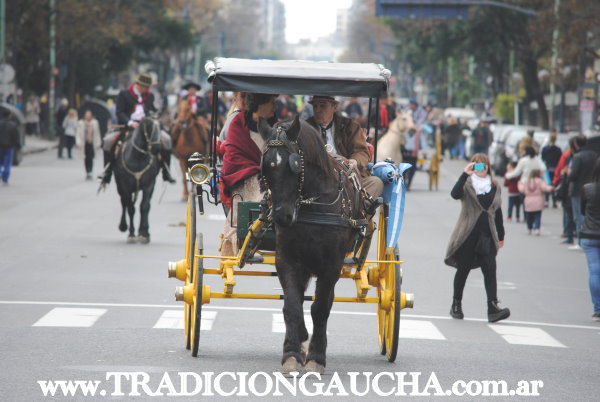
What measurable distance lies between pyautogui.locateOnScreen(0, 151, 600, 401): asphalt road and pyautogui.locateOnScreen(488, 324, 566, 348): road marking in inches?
0.8

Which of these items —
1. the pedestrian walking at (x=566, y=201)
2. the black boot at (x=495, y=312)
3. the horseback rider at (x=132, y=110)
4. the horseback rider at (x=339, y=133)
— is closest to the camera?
the horseback rider at (x=339, y=133)

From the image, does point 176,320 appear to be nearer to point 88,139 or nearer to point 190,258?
point 190,258

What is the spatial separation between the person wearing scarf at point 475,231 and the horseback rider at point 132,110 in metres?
7.04

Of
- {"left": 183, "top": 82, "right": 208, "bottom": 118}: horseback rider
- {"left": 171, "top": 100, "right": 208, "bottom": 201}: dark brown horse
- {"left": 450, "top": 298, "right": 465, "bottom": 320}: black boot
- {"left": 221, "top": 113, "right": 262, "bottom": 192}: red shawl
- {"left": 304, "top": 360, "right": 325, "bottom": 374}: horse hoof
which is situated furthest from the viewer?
{"left": 183, "top": 82, "right": 208, "bottom": 118}: horseback rider

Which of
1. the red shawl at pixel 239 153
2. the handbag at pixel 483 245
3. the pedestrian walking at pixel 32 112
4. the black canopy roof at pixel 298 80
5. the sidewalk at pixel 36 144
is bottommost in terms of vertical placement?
the sidewalk at pixel 36 144

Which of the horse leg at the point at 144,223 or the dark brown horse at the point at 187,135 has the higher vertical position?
the dark brown horse at the point at 187,135

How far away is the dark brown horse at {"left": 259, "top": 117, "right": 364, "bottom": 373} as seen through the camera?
8766 mm

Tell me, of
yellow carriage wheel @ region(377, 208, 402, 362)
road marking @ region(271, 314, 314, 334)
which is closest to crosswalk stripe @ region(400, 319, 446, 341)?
road marking @ region(271, 314, 314, 334)

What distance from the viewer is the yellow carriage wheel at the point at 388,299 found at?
32.0 ft

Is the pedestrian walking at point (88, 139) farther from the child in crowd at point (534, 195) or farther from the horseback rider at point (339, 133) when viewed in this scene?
the horseback rider at point (339, 133)

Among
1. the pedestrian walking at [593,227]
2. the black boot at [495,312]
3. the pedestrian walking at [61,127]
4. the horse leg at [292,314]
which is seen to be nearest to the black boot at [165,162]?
the pedestrian walking at [593,227]

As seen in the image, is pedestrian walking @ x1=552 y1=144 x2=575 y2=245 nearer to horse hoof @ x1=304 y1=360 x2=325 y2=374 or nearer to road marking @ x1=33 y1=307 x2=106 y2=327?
road marking @ x1=33 y1=307 x2=106 y2=327

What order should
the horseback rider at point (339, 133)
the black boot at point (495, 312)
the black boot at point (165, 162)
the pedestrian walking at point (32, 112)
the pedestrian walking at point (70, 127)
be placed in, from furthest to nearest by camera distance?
the pedestrian walking at point (32, 112)
the pedestrian walking at point (70, 127)
the black boot at point (165, 162)
the black boot at point (495, 312)
the horseback rider at point (339, 133)

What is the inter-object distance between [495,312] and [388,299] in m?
3.44
